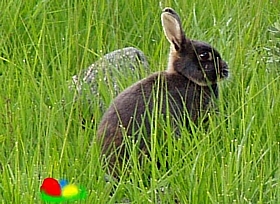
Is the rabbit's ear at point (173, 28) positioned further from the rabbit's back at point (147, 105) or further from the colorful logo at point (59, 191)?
the colorful logo at point (59, 191)

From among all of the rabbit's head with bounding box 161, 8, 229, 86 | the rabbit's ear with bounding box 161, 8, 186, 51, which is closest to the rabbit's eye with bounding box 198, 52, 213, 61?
the rabbit's head with bounding box 161, 8, 229, 86

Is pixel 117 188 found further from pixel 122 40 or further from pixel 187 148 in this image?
pixel 122 40

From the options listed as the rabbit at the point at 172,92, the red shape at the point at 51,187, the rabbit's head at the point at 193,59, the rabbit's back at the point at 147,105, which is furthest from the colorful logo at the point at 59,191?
the rabbit's head at the point at 193,59

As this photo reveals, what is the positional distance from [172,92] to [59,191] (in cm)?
139

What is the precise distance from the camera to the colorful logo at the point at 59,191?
2.83 meters

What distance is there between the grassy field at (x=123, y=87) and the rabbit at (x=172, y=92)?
0.10 metres

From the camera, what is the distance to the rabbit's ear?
4199mm

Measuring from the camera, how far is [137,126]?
12.3 ft

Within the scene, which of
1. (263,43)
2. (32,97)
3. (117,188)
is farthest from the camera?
(263,43)

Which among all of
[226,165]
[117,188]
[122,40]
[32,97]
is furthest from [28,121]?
[122,40]

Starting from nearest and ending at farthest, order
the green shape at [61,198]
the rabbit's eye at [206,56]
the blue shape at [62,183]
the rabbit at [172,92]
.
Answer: the green shape at [61,198]
the blue shape at [62,183]
the rabbit at [172,92]
the rabbit's eye at [206,56]

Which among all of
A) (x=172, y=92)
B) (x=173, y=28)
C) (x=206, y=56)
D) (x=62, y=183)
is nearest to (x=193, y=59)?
(x=206, y=56)

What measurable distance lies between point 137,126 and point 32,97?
0.58 m

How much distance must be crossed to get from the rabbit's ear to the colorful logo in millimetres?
1496
